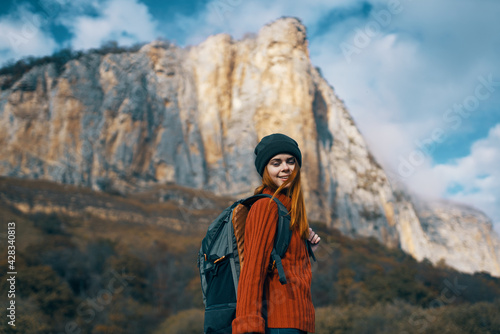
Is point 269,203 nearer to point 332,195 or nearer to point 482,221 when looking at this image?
point 332,195

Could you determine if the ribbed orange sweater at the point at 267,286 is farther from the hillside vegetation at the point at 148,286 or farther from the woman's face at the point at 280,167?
the hillside vegetation at the point at 148,286

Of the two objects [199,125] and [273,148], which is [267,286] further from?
[199,125]

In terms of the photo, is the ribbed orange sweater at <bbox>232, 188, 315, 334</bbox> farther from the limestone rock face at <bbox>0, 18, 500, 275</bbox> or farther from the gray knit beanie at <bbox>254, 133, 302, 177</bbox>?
the limestone rock face at <bbox>0, 18, 500, 275</bbox>

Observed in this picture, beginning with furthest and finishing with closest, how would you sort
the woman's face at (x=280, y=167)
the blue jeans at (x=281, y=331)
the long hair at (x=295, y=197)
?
the woman's face at (x=280, y=167), the long hair at (x=295, y=197), the blue jeans at (x=281, y=331)

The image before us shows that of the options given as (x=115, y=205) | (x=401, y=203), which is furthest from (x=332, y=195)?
(x=115, y=205)

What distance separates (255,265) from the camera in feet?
5.29

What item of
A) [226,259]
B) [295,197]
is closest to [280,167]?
[295,197]

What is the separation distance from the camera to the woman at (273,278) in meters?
1.55

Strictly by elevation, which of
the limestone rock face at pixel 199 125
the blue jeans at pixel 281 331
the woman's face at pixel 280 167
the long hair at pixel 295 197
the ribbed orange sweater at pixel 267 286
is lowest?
the blue jeans at pixel 281 331

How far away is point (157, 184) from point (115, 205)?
28.8 feet

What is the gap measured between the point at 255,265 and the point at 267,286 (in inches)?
6.3

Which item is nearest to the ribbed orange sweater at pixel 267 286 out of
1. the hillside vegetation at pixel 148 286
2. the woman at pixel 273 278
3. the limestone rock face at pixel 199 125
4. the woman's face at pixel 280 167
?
the woman at pixel 273 278

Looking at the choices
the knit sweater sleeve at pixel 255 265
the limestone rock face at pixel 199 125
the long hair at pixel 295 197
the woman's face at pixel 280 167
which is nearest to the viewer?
the knit sweater sleeve at pixel 255 265

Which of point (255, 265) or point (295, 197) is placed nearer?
point (255, 265)
